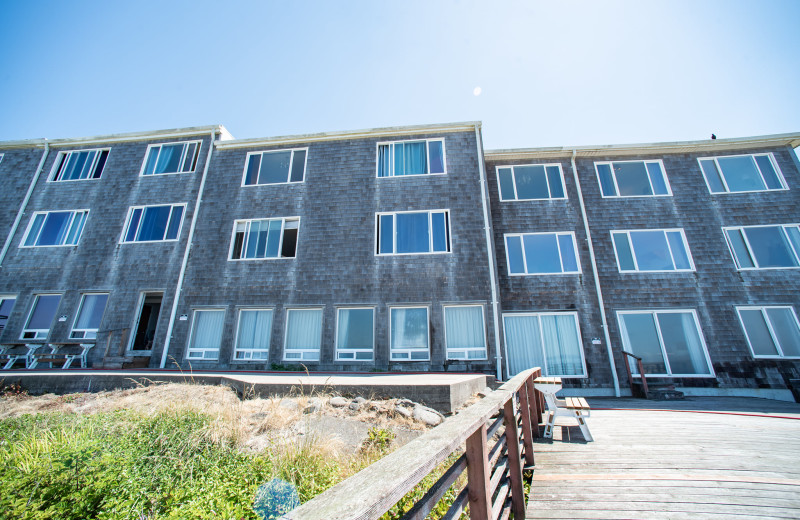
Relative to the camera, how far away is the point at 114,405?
664 cm

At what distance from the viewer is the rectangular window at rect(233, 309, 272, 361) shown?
38.0ft

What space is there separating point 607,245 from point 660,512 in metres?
11.6

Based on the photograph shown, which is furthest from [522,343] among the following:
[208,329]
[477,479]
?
[208,329]

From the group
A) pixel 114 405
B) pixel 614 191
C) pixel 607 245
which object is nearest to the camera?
pixel 114 405

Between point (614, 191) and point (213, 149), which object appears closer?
point (614, 191)

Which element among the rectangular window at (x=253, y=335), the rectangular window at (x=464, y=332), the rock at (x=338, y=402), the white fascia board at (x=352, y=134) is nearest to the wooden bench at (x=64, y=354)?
the rectangular window at (x=253, y=335)

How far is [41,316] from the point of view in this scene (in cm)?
1266

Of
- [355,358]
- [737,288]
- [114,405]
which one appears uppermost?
[737,288]

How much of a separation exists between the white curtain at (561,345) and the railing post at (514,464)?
9225 millimetres

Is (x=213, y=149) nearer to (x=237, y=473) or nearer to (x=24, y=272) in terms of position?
(x=24, y=272)

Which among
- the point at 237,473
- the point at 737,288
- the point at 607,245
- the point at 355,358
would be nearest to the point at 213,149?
the point at 355,358

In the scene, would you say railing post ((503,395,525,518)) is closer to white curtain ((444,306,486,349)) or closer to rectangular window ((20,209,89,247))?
white curtain ((444,306,486,349))

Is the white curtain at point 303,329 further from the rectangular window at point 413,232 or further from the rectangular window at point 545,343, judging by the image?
the rectangular window at point 545,343

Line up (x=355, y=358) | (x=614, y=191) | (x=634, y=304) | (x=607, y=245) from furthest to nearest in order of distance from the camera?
1. (x=614, y=191)
2. (x=607, y=245)
3. (x=634, y=304)
4. (x=355, y=358)
